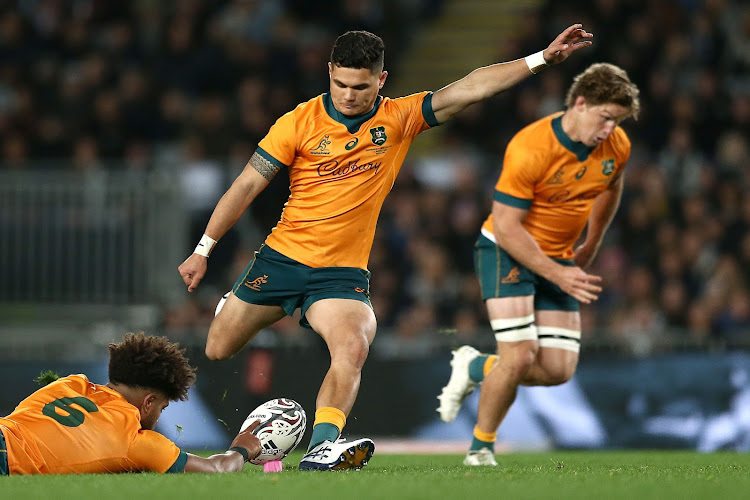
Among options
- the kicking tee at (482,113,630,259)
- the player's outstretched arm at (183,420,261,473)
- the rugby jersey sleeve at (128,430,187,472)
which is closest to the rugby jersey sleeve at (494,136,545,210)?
the kicking tee at (482,113,630,259)

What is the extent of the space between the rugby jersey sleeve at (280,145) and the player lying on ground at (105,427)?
1.32m

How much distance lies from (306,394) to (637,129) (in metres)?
5.11

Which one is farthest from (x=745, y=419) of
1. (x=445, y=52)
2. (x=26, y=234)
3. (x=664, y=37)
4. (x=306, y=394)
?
(x=445, y=52)

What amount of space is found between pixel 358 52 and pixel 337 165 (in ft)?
2.10

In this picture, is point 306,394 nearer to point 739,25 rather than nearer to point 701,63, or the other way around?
point 701,63

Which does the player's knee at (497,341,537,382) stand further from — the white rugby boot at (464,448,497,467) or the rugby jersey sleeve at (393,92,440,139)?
the rugby jersey sleeve at (393,92,440,139)

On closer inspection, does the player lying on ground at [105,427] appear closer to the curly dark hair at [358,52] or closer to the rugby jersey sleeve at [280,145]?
the rugby jersey sleeve at [280,145]

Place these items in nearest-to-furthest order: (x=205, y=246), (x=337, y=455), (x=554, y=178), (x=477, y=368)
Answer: (x=337, y=455)
(x=205, y=246)
(x=554, y=178)
(x=477, y=368)

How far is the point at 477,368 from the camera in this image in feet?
26.2

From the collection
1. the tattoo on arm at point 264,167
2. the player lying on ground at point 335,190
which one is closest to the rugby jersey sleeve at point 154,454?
the player lying on ground at point 335,190

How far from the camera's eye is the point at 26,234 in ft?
38.6

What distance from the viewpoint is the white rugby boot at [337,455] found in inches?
228

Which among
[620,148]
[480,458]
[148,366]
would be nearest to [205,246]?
[148,366]

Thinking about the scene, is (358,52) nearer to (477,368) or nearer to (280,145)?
(280,145)
